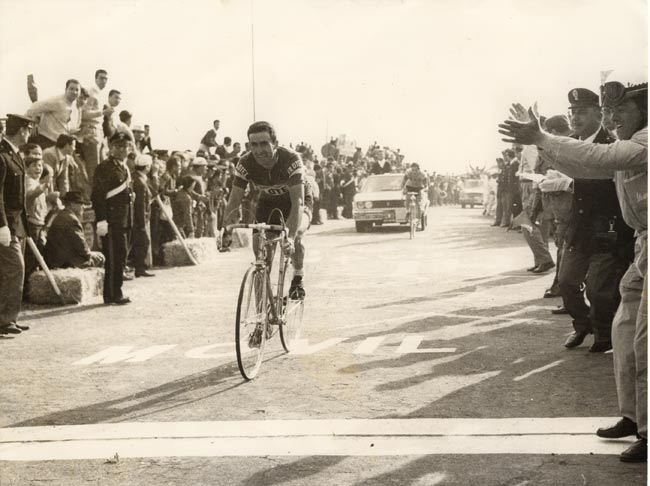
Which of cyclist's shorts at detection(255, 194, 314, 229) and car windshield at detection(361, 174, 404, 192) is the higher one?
car windshield at detection(361, 174, 404, 192)

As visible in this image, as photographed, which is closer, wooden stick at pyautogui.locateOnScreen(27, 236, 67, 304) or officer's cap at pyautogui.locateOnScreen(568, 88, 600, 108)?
officer's cap at pyautogui.locateOnScreen(568, 88, 600, 108)

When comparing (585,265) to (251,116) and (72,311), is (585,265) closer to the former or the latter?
(251,116)

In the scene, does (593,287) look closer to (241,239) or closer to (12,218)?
(12,218)

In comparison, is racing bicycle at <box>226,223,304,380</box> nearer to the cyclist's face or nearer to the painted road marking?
the cyclist's face

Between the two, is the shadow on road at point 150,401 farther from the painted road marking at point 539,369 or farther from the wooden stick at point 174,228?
the wooden stick at point 174,228

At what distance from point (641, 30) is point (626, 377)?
1944 millimetres

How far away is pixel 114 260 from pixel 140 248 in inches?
129

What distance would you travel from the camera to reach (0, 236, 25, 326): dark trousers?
8.84 m

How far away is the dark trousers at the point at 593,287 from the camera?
7012 millimetres

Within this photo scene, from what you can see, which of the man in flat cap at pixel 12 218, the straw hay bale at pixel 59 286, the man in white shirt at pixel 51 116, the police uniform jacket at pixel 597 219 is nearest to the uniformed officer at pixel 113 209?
the straw hay bale at pixel 59 286

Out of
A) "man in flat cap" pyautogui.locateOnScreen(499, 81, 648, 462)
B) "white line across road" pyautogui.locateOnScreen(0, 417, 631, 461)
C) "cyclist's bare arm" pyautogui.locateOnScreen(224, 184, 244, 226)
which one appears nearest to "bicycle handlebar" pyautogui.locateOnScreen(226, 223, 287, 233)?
"cyclist's bare arm" pyautogui.locateOnScreen(224, 184, 244, 226)

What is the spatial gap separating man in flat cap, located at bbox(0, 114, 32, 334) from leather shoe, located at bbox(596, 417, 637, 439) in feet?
19.5

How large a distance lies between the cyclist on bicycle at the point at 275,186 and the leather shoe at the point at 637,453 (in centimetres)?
335

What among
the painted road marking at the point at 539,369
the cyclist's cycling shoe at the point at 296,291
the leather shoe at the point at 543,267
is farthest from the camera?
the leather shoe at the point at 543,267
